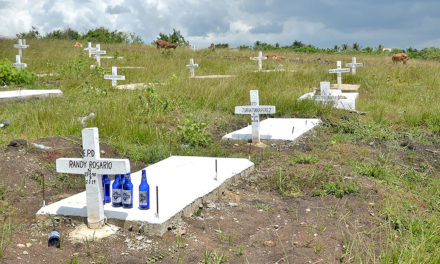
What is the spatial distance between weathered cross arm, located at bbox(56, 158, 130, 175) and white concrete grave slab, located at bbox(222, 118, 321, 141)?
3.81 metres

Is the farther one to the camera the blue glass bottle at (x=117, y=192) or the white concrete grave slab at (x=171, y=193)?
the blue glass bottle at (x=117, y=192)

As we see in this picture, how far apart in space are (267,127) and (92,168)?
4819 millimetres

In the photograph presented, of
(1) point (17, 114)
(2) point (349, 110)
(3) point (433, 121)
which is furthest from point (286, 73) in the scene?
(1) point (17, 114)

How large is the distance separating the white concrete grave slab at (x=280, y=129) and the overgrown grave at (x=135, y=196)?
7.45ft

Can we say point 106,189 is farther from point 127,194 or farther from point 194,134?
point 194,134

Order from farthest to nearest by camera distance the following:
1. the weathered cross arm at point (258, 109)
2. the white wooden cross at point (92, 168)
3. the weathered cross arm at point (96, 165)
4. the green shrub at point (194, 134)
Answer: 1. the weathered cross arm at point (258, 109)
2. the green shrub at point (194, 134)
3. the white wooden cross at point (92, 168)
4. the weathered cross arm at point (96, 165)

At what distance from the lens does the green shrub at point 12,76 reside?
12.3m

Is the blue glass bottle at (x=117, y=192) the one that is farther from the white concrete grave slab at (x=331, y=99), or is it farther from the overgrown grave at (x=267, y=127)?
the white concrete grave slab at (x=331, y=99)

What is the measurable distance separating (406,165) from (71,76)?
997 centimetres

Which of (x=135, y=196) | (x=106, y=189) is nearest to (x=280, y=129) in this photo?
(x=135, y=196)

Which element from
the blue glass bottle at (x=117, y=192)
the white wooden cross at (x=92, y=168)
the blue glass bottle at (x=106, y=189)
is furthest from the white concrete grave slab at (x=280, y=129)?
the white wooden cross at (x=92, y=168)

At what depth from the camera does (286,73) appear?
14.7 meters

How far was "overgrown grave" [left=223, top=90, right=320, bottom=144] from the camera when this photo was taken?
7.09m

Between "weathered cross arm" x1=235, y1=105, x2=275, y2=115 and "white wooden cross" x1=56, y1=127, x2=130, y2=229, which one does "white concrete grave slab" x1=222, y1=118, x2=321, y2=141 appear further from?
"white wooden cross" x1=56, y1=127, x2=130, y2=229
